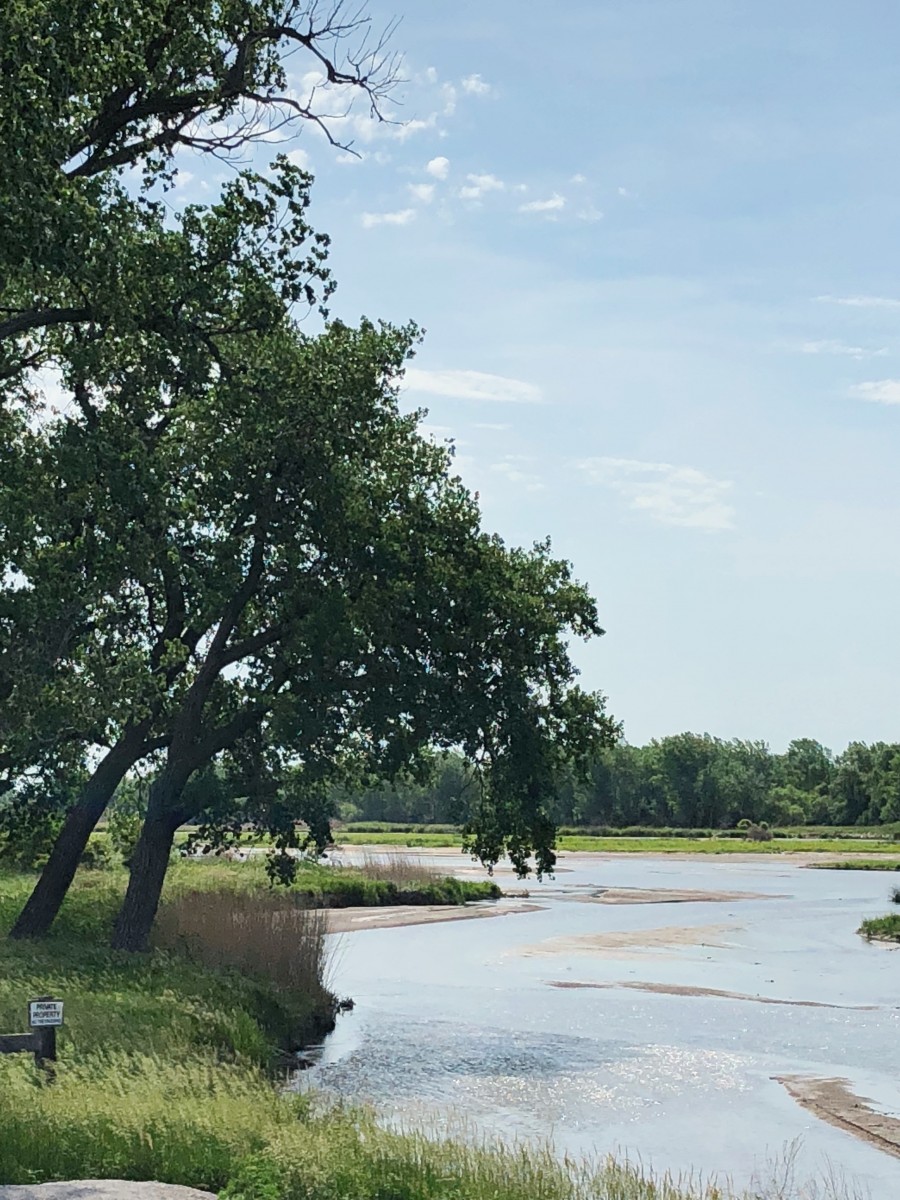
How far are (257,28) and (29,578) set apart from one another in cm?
975

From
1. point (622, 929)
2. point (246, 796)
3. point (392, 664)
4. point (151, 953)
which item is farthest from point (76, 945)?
point (622, 929)

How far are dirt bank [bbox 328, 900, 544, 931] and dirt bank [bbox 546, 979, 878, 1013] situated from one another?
1207cm

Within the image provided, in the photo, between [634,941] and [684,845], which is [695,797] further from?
[634,941]

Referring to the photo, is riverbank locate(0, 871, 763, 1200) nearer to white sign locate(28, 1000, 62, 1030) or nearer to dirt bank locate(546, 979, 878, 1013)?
white sign locate(28, 1000, 62, 1030)

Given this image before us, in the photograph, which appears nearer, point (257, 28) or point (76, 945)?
point (257, 28)

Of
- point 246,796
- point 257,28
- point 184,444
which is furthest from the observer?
point 246,796

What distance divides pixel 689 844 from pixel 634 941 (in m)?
95.3

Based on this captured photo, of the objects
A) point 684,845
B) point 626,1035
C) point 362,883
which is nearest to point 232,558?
point 626,1035

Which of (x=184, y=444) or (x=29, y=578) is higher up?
(x=184, y=444)

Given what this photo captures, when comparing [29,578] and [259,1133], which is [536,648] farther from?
[259,1133]

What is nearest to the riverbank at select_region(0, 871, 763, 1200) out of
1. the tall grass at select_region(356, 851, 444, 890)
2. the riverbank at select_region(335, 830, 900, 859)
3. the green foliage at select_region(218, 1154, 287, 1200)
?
the green foliage at select_region(218, 1154, 287, 1200)

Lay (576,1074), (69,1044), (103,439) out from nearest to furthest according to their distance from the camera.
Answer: (69,1044), (103,439), (576,1074)

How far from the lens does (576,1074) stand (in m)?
24.4

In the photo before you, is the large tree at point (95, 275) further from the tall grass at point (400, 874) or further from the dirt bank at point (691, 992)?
the tall grass at point (400, 874)
